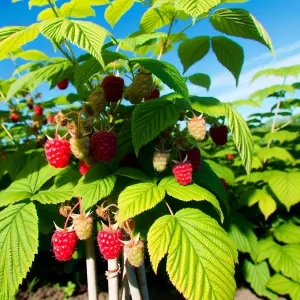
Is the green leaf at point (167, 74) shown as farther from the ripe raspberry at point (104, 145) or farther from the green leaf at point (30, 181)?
the green leaf at point (30, 181)

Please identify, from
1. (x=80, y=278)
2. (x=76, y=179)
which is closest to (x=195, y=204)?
(x=76, y=179)

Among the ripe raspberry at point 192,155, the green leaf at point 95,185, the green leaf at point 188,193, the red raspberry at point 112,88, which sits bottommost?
the green leaf at point 188,193

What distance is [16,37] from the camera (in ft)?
3.11

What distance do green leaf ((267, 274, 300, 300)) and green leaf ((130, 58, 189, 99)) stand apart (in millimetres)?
2322

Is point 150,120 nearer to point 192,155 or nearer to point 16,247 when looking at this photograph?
point 192,155

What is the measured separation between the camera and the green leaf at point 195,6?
0.95 metres

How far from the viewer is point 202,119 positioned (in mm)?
1151

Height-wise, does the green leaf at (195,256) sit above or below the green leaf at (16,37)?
below

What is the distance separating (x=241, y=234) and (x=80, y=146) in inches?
68.0

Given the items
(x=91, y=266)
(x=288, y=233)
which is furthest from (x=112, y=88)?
(x=288, y=233)

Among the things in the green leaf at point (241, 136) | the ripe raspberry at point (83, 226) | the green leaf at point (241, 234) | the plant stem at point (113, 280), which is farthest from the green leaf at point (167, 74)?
the green leaf at point (241, 234)

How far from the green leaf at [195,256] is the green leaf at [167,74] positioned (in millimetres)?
449

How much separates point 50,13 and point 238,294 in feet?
9.26

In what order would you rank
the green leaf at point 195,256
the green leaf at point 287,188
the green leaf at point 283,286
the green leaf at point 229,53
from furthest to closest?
the green leaf at point 283,286 → the green leaf at point 287,188 → the green leaf at point 229,53 → the green leaf at point 195,256
